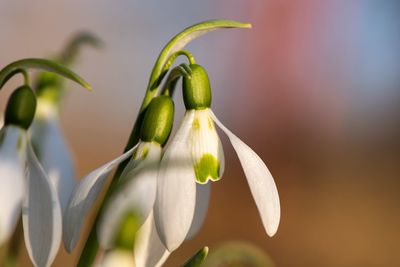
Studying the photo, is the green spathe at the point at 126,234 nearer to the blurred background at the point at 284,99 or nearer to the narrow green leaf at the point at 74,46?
the narrow green leaf at the point at 74,46

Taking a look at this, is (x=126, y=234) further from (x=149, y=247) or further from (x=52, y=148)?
(x=52, y=148)

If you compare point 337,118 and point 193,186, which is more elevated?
point 193,186

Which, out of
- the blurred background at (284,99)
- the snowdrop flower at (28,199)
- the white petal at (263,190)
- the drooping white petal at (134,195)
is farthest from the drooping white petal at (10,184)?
the blurred background at (284,99)

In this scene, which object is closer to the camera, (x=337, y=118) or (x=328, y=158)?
(x=328, y=158)

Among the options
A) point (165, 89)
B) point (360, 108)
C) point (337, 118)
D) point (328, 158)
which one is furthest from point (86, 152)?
point (165, 89)

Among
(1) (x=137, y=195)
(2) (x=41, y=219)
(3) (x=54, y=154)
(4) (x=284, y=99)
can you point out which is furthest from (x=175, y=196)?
(4) (x=284, y=99)

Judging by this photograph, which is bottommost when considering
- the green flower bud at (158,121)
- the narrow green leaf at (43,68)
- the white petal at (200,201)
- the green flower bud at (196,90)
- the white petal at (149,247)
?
the white petal at (149,247)

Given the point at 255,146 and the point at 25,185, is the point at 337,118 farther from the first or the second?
the point at 25,185
